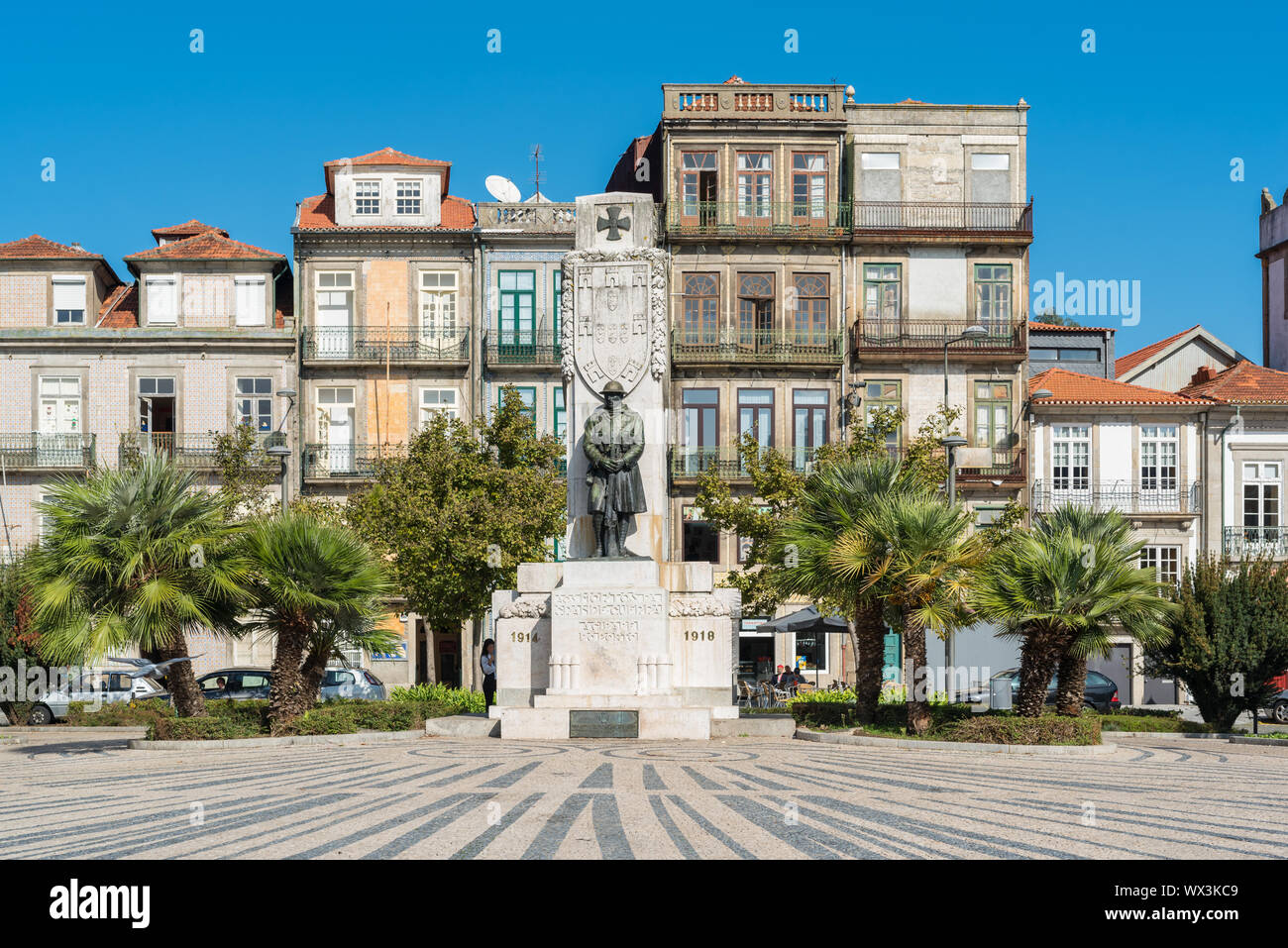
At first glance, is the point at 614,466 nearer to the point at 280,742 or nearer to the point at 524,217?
the point at 280,742

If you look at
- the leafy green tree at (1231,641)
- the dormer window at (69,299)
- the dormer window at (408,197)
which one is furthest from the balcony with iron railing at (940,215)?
the dormer window at (69,299)

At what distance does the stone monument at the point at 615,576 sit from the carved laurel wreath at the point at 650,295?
0.08ft

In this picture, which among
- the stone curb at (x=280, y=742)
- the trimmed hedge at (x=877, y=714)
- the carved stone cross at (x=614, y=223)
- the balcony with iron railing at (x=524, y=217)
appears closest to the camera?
the stone curb at (x=280, y=742)

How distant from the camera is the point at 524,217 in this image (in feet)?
166

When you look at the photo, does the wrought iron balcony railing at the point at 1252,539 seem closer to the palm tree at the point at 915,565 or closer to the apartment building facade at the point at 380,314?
the apartment building facade at the point at 380,314

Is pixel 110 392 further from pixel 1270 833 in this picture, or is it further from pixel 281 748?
pixel 1270 833

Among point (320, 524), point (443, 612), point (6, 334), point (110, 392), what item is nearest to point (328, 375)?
point (110, 392)

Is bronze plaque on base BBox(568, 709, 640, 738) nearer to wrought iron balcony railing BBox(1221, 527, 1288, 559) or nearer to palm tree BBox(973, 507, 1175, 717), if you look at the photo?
palm tree BBox(973, 507, 1175, 717)

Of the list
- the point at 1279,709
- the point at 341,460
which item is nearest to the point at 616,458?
the point at 1279,709

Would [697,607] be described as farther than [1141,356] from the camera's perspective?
No

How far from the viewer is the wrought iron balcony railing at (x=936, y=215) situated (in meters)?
50.2

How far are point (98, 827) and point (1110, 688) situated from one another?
3053cm

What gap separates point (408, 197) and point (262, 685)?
72.1ft
